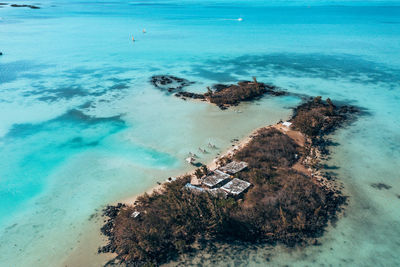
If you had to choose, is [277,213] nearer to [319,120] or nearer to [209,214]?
[209,214]

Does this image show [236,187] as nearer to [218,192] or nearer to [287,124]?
[218,192]

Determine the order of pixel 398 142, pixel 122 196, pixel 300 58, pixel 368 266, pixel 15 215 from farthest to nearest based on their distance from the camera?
1. pixel 300 58
2. pixel 398 142
3. pixel 122 196
4. pixel 15 215
5. pixel 368 266

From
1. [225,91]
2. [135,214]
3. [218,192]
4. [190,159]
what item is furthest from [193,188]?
[225,91]

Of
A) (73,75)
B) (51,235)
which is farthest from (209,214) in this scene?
(73,75)

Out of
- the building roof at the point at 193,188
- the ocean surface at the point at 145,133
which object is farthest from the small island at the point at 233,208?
the ocean surface at the point at 145,133

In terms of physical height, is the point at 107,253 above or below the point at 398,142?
below

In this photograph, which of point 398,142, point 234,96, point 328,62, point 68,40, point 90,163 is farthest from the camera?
point 68,40
